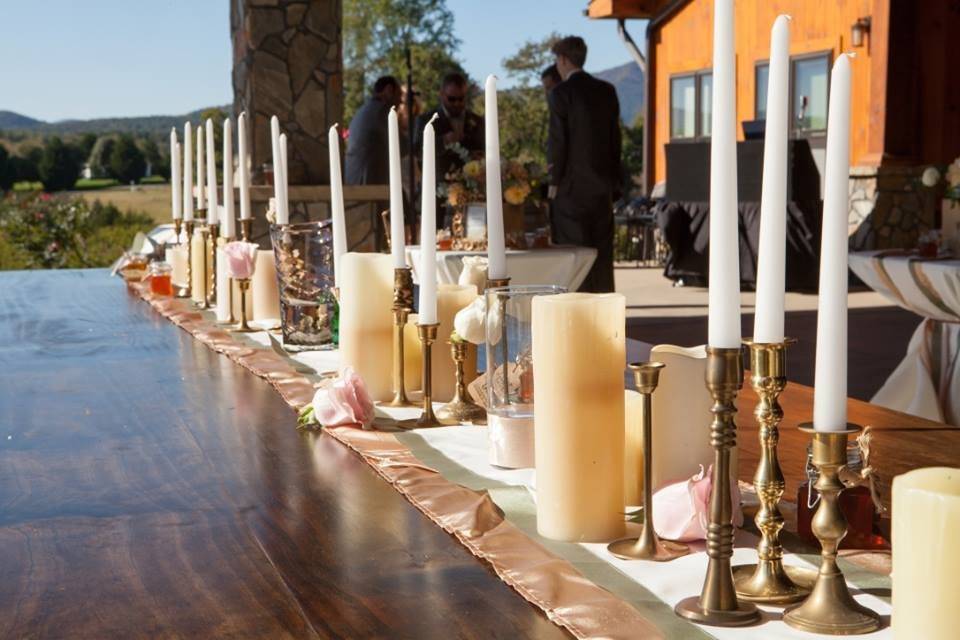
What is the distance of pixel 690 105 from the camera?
13.5 m

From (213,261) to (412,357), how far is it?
1.34 metres

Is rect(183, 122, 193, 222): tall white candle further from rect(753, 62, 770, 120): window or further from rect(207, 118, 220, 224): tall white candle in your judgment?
rect(753, 62, 770, 120): window

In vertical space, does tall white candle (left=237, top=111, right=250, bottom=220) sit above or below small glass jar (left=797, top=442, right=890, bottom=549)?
above

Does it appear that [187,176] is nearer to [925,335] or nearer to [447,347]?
[447,347]

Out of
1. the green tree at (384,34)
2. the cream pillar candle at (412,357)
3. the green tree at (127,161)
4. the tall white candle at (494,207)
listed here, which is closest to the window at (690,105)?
the cream pillar candle at (412,357)

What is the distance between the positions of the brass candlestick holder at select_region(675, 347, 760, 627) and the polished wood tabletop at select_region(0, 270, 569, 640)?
11 centimetres

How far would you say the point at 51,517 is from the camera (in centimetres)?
113

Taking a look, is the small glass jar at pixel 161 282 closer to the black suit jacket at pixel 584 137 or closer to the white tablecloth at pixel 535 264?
the white tablecloth at pixel 535 264

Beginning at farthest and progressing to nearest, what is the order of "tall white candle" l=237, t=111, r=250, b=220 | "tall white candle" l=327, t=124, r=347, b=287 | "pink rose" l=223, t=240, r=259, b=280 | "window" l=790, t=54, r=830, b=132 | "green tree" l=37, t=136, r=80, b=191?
1. "green tree" l=37, t=136, r=80, b=191
2. "window" l=790, t=54, r=830, b=132
3. "tall white candle" l=237, t=111, r=250, b=220
4. "pink rose" l=223, t=240, r=259, b=280
5. "tall white candle" l=327, t=124, r=347, b=287

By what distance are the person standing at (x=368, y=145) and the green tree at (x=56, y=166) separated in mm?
20166

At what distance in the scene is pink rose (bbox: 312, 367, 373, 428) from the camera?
1470mm

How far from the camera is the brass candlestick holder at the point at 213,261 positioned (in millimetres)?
2693

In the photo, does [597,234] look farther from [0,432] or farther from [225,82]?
Result: [225,82]

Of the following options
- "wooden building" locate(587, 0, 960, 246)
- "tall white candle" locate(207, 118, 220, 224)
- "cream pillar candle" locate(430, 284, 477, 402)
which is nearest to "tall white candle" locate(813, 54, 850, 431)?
"cream pillar candle" locate(430, 284, 477, 402)
